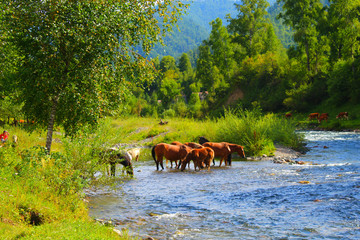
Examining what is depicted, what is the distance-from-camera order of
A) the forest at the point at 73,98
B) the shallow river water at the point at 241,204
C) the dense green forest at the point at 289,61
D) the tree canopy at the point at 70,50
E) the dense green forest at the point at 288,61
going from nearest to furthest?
the forest at the point at 73,98, the shallow river water at the point at 241,204, the tree canopy at the point at 70,50, the dense green forest at the point at 288,61, the dense green forest at the point at 289,61

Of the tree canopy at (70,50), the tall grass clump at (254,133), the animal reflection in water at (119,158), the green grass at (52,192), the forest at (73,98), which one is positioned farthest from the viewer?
the tall grass clump at (254,133)

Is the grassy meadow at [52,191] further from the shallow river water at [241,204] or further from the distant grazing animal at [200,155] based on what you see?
the distant grazing animal at [200,155]

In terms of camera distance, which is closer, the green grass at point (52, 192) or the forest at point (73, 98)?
the green grass at point (52, 192)

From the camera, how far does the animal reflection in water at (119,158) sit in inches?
454

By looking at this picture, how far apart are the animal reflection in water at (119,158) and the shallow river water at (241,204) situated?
0.72m

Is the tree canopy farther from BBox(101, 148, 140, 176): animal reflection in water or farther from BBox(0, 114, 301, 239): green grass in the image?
BBox(101, 148, 140, 176): animal reflection in water

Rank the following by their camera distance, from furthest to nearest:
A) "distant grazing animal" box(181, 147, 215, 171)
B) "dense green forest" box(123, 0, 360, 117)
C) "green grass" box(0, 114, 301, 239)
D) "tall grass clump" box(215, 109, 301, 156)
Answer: "dense green forest" box(123, 0, 360, 117) < "tall grass clump" box(215, 109, 301, 156) < "distant grazing animal" box(181, 147, 215, 171) < "green grass" box(0, 114, 301, 239)

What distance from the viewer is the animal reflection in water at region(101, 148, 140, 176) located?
11.5 meters

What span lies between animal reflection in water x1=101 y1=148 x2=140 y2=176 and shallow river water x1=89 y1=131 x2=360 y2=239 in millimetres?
718

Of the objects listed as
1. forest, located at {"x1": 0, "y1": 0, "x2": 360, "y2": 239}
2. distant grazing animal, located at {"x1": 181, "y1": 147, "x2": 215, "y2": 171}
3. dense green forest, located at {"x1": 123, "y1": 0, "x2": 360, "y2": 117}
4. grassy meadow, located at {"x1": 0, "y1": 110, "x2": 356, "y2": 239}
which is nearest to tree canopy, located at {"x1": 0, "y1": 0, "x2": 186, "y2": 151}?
forest, located at {"x1": 0, "y1": 0, "x2": 360, "y2": 239}

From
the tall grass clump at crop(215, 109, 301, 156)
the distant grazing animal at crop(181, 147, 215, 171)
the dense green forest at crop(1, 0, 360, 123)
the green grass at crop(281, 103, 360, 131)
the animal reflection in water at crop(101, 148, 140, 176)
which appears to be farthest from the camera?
the dense green forest at crop(1, 0, 360, 123)

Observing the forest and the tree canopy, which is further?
the tree canopy

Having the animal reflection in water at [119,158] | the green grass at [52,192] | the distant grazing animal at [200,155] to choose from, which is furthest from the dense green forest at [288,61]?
the green grass at [52,192]

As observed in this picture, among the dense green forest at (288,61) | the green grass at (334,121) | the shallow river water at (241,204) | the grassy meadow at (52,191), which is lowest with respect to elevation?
the shallow river water at (241,204)
